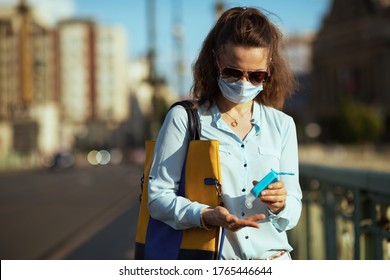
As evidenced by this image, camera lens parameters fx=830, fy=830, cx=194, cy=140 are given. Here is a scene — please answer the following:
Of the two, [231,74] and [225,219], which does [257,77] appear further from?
[225,219]

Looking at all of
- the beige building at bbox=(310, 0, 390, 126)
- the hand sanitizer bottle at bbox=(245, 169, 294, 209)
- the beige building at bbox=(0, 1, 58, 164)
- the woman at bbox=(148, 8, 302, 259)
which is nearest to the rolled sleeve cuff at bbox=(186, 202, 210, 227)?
the woman at bbox=(148, 8, 302, 259)

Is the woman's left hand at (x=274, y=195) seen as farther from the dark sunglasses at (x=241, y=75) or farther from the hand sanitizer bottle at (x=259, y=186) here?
the dark sunglasses at (x=241, y=75)

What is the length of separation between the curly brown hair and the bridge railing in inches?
57.1

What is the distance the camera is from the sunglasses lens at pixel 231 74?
8.07 ft

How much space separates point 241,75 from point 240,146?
211 mm

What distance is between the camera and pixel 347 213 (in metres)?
5.45

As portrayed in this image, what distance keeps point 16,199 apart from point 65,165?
32247 millimetres

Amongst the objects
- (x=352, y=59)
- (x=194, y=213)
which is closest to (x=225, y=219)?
(x=194, y=213)

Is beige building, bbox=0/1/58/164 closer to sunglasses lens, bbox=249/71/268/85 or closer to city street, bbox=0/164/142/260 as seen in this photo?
city street, bbox=0/164/142/260

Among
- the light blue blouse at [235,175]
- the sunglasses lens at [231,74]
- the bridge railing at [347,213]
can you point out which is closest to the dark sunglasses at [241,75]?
the sunglasses lens at [231,74]

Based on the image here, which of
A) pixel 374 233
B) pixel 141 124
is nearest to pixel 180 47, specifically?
pixel 374 233

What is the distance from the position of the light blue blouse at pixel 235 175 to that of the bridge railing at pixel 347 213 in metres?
1.61

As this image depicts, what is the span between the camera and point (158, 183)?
95.3 inches

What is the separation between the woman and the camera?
238 cm
